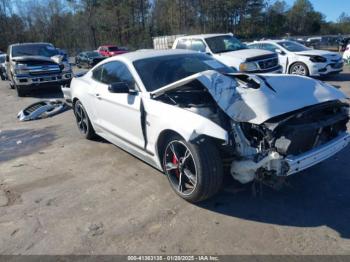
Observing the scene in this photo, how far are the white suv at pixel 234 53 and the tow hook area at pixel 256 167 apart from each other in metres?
6.41

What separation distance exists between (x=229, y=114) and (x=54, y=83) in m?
10.5

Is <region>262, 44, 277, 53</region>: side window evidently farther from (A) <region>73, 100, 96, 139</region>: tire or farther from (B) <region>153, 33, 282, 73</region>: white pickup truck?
(A) <region>73, 100, 96, 139</region>: tire

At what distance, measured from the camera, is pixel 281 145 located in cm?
326

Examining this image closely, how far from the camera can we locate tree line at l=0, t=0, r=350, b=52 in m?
55.5

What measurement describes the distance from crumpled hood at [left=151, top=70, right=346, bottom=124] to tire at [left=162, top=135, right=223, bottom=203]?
0.45 m

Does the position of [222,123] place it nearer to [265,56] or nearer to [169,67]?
[169,67]

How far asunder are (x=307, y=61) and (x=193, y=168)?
955 cm

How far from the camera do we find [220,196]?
13.1 ft

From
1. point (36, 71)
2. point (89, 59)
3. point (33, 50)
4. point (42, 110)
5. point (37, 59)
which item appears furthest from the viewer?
point (89, 59)

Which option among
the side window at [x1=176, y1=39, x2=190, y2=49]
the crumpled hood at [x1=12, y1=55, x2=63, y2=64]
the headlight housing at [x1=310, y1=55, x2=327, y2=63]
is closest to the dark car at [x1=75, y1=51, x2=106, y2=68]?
the crumpled hood at [x1=12, y1=55, x2=63, y2=64]

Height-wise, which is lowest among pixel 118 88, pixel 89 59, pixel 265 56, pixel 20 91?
pixel 89 59

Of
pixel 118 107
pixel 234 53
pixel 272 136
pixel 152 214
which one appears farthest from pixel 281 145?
pixel 234 53

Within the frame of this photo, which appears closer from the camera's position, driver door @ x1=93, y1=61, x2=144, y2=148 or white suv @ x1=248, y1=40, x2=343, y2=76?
driver door @ x1=93, y1=61, x2=144, y2=148

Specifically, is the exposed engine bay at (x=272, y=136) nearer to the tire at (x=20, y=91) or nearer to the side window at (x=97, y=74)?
the side window at (x=97, y=74)
